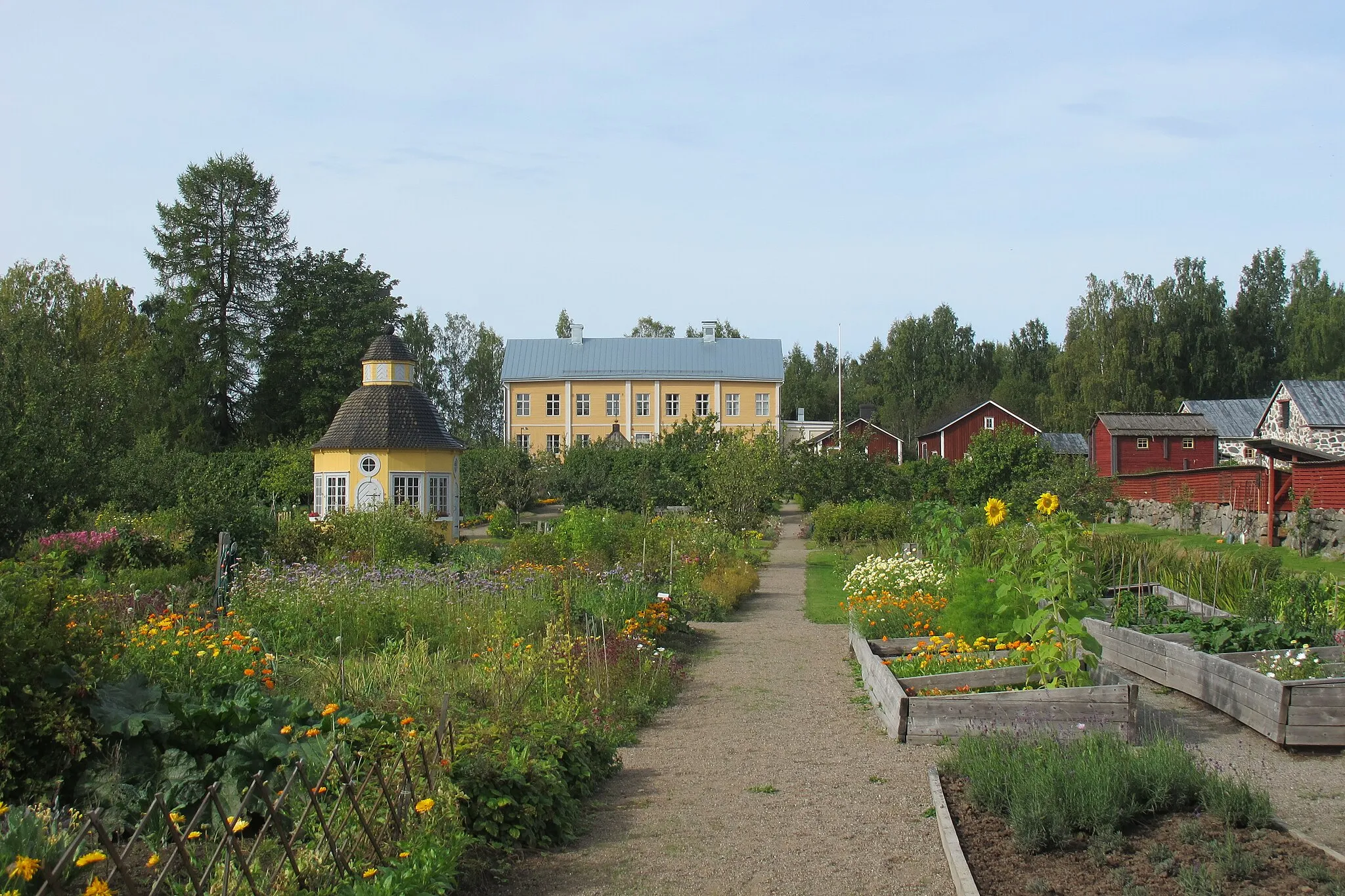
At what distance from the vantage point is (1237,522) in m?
26.5

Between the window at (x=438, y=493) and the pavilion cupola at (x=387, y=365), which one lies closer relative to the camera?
the window at (x=438, y=493)

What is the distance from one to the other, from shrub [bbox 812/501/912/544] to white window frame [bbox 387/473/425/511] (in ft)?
32.7

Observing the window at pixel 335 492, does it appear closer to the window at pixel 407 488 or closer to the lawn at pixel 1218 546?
the window at pixel 407 488

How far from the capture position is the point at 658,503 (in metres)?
38.3

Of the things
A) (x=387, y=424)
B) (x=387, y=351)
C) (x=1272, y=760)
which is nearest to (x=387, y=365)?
(x=387, y=351)

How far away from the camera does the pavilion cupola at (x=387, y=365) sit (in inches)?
1129

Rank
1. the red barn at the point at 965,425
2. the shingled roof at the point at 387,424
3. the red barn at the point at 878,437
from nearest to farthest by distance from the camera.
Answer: the shingled roof at the point at 387,424 → the red barn at the point at 965,425 → the red barn at the point at 878,437

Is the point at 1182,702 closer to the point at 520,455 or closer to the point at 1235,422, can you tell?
the point at 520,455

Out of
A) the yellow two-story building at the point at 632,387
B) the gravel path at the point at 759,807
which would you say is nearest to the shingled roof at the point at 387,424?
the gravel path at the point at 759,807

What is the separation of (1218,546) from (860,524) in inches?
304

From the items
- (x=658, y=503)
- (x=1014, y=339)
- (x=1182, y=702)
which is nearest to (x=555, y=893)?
(x=1182, y=702)

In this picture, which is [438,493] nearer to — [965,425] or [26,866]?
[26,866]

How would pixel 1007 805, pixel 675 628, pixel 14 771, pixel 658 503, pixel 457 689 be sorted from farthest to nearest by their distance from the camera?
pixel 658 503, pixel 675 628, pixel 457 689, pixel 1007 805, pixel 14 771

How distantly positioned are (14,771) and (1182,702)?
797 cm
